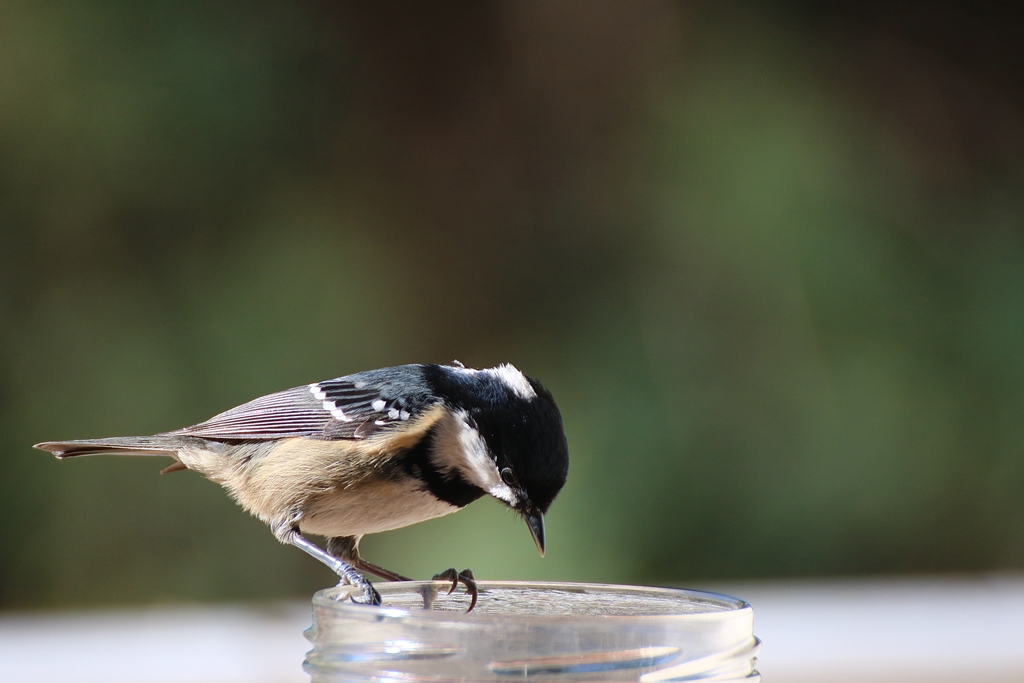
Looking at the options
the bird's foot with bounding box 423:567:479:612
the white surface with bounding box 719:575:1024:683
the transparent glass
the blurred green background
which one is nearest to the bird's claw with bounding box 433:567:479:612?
the bird's foot with bounding box 423:567:479:612

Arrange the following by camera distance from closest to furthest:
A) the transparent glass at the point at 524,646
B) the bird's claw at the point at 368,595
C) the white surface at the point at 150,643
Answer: the transparent glass at the point at 524,646 → the bird's claw at the point at 368,595 → the white surface at the point at 150,643

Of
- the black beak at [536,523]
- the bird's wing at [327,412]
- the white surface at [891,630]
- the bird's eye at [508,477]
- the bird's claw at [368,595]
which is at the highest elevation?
the bird's wing at [327,412]

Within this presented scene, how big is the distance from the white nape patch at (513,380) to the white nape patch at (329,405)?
4.2 inches

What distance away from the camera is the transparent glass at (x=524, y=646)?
405 millimetres

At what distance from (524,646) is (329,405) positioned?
402 mm

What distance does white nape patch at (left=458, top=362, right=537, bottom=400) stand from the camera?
663mm

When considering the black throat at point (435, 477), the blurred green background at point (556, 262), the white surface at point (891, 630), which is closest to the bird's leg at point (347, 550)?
the black throat at point (435, 477)

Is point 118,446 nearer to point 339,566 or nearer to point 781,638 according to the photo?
point 339,566

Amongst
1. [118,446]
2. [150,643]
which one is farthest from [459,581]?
[150,643]

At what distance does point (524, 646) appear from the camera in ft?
1.33

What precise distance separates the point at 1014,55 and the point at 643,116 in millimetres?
808

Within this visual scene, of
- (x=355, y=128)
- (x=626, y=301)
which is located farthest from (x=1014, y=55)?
(x=355, y=128)

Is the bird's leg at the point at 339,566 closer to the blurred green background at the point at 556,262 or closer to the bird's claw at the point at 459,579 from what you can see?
the bird's claw at the point at 459,579

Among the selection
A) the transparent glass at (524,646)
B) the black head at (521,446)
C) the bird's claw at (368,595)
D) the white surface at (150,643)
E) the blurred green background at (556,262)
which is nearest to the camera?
the transparent glass at (524,646)
